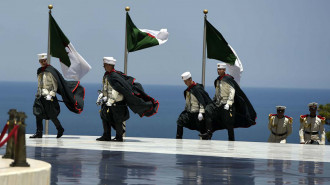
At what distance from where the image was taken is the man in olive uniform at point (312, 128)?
21.1m

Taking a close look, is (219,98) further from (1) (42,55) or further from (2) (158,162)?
(2) (158,162)

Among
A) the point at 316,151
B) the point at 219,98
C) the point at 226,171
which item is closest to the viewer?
the point at 226,171

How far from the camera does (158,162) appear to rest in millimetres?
Answer: 15125

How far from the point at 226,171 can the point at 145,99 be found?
20.1ft

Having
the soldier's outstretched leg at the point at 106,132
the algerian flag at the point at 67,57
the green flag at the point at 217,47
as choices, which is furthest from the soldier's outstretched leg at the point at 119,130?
the green flag at the point at 217,47

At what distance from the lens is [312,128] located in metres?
21.2

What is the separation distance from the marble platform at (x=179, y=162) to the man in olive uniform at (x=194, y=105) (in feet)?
4.36

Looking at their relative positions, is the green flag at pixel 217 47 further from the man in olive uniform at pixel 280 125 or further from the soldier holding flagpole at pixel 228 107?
the man in olive uniform at pixel 280 125

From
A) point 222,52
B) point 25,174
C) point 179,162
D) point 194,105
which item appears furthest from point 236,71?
point 25,174

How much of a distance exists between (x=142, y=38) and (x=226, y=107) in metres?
3.61

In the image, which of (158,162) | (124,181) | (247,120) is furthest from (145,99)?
(124,181)

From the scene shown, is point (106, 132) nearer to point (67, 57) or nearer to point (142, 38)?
point (67, 57)

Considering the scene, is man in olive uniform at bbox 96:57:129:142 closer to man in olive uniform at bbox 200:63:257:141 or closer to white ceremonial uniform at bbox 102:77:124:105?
white ceremonial uniform at bbox 102:77:124:105

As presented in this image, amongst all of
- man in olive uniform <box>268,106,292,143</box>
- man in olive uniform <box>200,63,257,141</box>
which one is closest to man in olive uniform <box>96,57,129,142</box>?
man in olive uniform <box>200,63,257,141</box>
